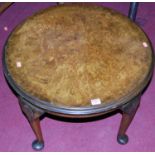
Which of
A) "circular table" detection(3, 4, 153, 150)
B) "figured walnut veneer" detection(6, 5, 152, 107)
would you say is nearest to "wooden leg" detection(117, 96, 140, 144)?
"circular table" detection(3, 4, 153, 150)

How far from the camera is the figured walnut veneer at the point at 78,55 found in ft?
4.61

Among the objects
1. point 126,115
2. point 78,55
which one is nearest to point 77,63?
point 78,55

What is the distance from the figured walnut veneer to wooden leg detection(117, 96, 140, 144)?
0.11 meters

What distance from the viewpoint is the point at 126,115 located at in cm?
156

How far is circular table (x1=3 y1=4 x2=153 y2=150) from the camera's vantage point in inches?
54.6

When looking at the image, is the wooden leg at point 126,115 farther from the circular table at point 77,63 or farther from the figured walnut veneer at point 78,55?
the figured walnut veneer at point 78,55

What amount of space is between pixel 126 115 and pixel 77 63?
1.14 ft

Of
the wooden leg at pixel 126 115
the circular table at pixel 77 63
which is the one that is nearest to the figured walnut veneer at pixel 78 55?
the circular table at pixel 77 63

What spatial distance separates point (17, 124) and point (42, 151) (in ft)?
0.78

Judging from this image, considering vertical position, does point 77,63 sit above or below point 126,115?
above

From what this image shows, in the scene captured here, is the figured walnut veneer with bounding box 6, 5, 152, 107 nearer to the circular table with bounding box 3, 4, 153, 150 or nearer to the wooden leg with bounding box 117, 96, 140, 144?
the circular table with bounding box 3, 4, 153, 150

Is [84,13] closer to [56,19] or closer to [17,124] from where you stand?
[56,19]

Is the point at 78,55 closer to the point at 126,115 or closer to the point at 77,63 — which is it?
the point at 77,63

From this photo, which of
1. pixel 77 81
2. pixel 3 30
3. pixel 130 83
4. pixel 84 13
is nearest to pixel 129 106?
pixel 130 83
